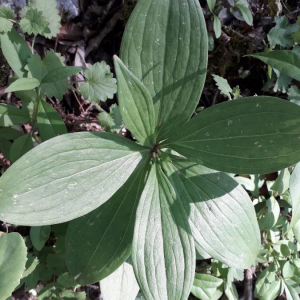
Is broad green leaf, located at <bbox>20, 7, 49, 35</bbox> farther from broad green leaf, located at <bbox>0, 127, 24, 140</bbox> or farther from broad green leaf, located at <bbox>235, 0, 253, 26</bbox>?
broad green leaf, located at <bbox>235, 0, 253, 26</bbox>

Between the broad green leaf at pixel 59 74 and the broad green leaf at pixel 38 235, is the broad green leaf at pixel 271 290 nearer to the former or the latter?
the broad green leaf at pixel 38 235

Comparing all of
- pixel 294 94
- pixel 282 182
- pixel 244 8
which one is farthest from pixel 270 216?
pixel 244 8

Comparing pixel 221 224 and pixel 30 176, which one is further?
pixel 221 224

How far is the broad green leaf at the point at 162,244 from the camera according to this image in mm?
1205

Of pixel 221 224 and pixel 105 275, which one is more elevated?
pixel 221 224

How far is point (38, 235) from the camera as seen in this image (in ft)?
5.41

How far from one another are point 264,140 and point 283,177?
2.50 ft

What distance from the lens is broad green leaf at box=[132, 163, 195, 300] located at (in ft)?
3.95

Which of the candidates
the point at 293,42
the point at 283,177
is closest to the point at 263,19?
the point at 293,42

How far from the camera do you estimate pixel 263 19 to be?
79.7 inches

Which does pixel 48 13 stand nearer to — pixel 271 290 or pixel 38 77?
pixel 38 77

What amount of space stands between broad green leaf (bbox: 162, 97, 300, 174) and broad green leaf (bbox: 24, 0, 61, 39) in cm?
81

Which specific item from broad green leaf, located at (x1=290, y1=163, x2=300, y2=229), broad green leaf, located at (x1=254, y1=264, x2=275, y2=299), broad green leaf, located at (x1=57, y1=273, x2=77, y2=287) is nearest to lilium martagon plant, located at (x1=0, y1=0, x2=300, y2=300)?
broad green leaf, located at (x1=290, y1=163, x2=300, y2=229)

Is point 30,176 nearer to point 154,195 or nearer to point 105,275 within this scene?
point 154,195
